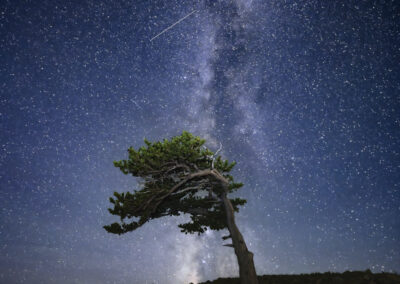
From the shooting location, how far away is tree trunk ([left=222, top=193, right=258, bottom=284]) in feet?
37.4

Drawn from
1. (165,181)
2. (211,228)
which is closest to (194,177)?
(165,181)

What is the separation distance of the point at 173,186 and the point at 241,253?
15.7ft

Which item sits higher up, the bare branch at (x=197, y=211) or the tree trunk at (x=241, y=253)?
the bare branch at (x=197, y=211)

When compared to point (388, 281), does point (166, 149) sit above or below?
above

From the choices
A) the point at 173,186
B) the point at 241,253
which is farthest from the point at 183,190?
the point at 241,253

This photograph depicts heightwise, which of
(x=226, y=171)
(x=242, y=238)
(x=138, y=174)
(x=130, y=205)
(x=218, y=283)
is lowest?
(x=218, y=283)

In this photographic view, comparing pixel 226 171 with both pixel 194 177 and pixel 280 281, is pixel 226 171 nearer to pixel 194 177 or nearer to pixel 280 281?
pixel 194 177

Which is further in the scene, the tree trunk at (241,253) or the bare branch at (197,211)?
the bare branch at (197,211)

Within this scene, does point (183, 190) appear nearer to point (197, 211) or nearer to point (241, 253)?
point (197, 211)

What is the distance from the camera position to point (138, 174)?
1258 cm

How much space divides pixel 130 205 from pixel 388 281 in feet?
37.2

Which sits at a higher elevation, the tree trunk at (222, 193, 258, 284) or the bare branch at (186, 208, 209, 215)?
the bare branch at (186, 208, 209, 215)

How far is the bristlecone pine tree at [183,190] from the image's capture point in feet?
39.9

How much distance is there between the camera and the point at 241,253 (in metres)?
12.1
